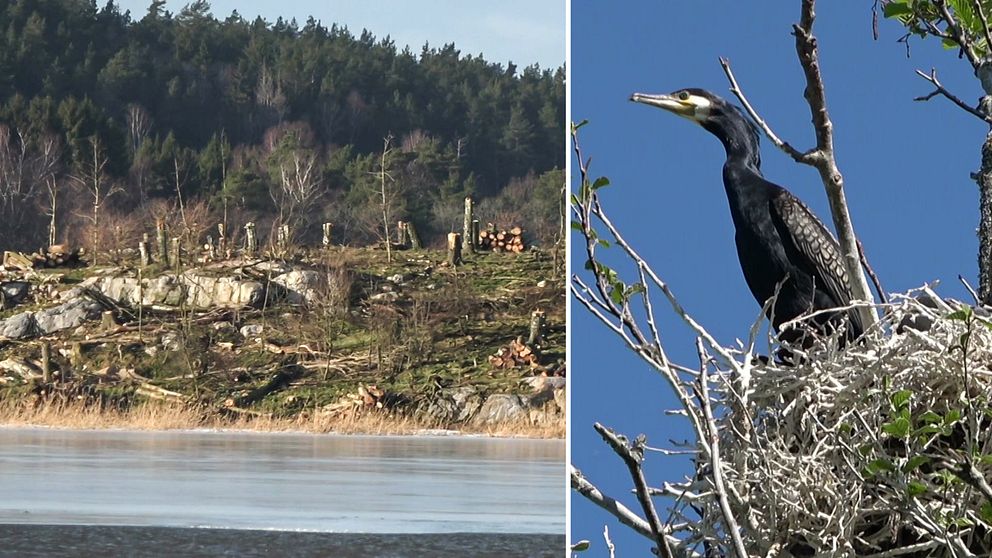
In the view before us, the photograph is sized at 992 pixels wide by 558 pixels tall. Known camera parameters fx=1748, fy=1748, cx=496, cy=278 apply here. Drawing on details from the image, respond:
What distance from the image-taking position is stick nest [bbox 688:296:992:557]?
1.46 m

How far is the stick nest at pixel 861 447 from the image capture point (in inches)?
57.3

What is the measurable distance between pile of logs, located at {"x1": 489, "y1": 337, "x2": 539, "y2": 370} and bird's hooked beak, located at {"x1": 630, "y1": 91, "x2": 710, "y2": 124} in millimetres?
17728

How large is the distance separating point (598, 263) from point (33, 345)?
18.7 m

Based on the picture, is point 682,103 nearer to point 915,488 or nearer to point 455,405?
point 915,488

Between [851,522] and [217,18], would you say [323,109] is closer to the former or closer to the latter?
[217,18]

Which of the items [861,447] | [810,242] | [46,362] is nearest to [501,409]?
[46,362]

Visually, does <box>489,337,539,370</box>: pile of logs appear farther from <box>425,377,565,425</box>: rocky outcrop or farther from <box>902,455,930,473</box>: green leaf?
<box>902,455,930,473</box>: green leaf

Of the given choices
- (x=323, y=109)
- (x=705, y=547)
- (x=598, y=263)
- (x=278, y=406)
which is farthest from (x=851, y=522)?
(x=323, y=109)

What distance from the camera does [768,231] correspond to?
8.59 ft

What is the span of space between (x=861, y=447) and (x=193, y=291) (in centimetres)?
1906

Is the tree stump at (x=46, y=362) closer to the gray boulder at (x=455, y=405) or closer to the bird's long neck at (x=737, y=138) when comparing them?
the gray boulder at (x=455, y=405)

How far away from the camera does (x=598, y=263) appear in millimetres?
1938

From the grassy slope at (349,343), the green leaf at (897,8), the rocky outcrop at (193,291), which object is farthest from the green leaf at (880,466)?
the rocky outcrop at (193,291)

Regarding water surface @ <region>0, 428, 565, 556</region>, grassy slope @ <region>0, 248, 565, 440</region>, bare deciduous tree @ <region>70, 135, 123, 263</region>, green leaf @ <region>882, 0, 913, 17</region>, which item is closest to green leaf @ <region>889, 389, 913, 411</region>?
green leaf @ <region>882, 0, 913, 17</region>
